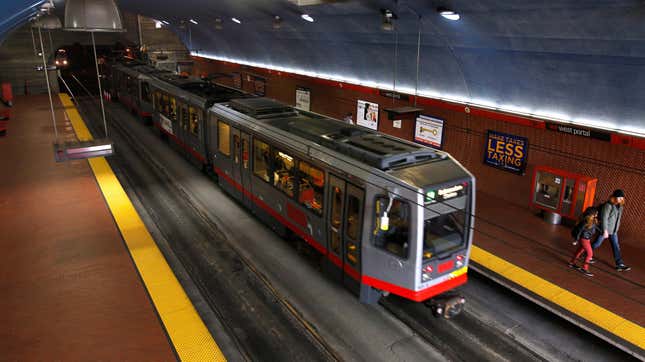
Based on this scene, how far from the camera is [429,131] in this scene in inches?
615

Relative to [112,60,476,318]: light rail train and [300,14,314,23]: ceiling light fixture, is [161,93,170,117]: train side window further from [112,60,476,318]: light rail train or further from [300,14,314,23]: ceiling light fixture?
[112,60,476,318]: light rail train

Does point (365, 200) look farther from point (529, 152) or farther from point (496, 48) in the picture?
point (529, 152)

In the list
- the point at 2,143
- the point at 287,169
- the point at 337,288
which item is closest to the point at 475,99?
the point at 287,169

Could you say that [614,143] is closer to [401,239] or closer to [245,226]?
[401,239]

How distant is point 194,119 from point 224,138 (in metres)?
3.00

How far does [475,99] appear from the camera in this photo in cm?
1380

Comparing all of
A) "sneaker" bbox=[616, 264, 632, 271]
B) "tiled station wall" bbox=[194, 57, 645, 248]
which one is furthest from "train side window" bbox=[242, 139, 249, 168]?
"sneaker" bbox=[616, 264, 632, 271]

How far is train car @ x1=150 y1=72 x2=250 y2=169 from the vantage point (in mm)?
15184

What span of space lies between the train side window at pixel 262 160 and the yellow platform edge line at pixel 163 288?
3.03 metres

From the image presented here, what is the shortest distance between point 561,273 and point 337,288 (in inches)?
189

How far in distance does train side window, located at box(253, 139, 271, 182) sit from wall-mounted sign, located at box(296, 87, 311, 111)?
1098 cm

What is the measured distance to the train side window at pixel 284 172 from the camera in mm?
9898

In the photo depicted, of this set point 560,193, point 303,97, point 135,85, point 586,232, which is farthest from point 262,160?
point 135,85

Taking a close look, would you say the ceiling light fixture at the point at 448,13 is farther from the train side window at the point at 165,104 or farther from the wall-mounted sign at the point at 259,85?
the wall-mounted sign at the point at 259,85
